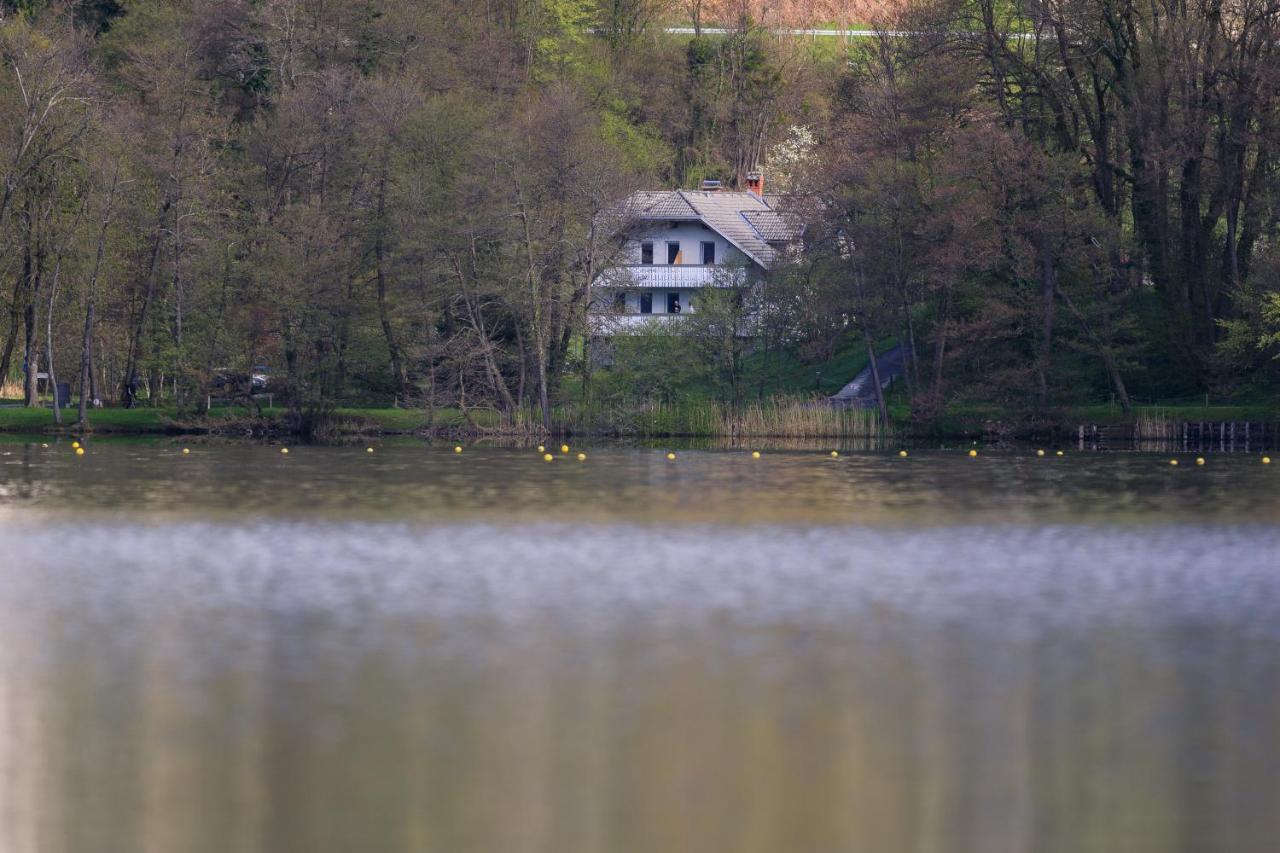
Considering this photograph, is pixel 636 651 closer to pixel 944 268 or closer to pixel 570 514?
pixel 570 514

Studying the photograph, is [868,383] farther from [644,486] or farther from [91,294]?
[644,486]

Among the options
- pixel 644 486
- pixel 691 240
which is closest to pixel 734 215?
pixel 691 240

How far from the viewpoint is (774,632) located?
19.2 metres

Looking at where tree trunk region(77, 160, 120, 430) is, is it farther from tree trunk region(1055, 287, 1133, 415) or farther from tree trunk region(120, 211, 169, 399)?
tree trunk region(1055, 287, 1133, 415)

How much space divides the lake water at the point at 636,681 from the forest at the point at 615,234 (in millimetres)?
33622

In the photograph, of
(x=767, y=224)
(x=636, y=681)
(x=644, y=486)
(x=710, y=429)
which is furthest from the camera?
(x=767, y=224)

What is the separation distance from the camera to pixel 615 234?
69.6 m

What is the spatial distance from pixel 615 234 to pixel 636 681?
5423 centimetres

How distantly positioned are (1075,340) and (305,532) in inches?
1709

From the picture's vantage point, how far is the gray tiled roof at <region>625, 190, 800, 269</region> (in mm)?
98062

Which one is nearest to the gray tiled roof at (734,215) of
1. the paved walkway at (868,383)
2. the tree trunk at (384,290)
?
the paved walkway at (868,383)

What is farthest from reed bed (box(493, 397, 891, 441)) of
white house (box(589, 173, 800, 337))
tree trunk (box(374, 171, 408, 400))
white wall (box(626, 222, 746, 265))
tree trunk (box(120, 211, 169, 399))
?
white wall (box(626, 222, 746, 265))

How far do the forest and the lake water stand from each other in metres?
33.6

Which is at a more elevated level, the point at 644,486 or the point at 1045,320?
the point at 1045,320
